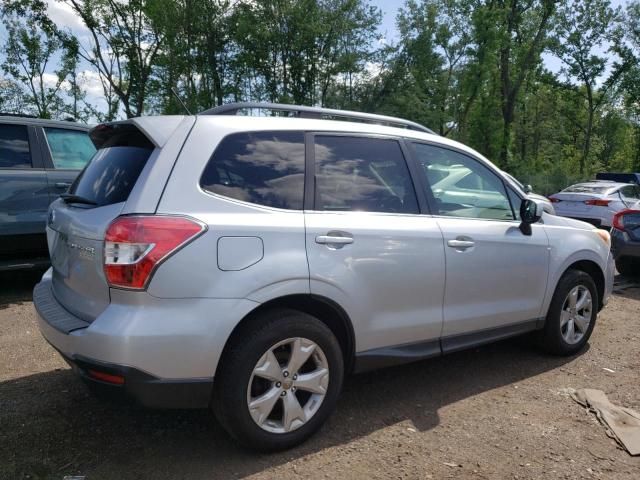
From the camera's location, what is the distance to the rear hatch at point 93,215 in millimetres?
2461

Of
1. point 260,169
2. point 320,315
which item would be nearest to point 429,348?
point 320,315

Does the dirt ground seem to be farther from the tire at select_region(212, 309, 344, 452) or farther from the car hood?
the car hood

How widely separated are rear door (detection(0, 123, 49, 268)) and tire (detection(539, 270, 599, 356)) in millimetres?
5285

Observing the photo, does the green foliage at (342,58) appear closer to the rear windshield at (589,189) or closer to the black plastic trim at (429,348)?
the rear windshield at (589,189)

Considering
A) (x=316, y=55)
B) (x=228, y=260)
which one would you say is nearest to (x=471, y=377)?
(x=228, y=260)

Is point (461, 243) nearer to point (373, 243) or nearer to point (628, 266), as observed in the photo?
point (373, 243)

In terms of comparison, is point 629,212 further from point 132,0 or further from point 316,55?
point 132,0

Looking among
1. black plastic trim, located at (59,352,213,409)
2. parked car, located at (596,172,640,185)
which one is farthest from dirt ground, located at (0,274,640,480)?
parked car, located at (596,172,640,185)

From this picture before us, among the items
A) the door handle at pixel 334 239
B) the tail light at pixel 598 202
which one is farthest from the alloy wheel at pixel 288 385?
the tail light at pixel 598 202

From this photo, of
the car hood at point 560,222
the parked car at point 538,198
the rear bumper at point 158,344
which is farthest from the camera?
the parked car at point 538,198

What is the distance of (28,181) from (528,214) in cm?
515

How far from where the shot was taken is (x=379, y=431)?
120 inches

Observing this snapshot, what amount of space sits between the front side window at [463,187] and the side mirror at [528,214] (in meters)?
0.09

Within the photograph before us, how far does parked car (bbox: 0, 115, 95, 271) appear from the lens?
5.51m
